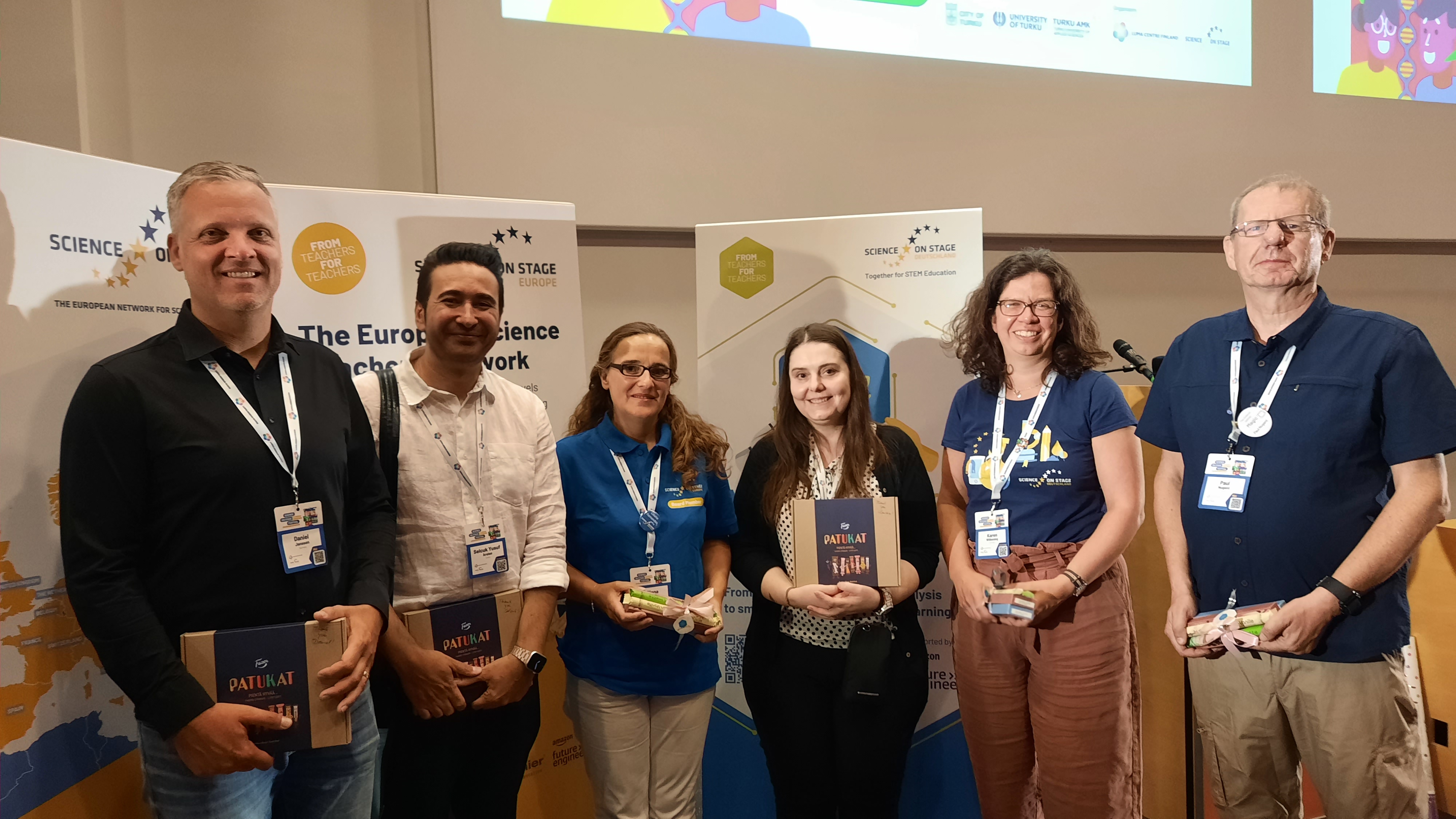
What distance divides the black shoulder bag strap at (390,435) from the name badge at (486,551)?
0.67 ft

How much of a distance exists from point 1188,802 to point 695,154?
336 centimetres

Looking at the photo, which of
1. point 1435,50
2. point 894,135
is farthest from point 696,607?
point 1435,50

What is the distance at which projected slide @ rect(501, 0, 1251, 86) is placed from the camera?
359 centimetres

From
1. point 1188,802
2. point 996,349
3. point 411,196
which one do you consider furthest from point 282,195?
point 1188,802

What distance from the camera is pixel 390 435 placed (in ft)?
6.40

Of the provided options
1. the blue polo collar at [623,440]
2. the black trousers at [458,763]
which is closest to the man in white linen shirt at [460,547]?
the black trousers at [458,763]

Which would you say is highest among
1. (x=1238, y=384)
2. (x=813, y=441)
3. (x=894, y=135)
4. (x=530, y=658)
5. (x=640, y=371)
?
(x=894, y=135)

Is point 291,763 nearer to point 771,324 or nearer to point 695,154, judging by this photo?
point 771,324

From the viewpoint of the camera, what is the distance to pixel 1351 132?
4512 mm

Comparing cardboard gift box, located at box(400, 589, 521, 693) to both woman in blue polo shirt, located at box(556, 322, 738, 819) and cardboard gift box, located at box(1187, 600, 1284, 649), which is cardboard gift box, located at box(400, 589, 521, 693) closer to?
woman in blue polo shirt, located at box(556, 322, 738, 819)

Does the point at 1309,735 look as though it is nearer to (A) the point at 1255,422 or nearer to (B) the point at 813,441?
(A) the point at 1255,422

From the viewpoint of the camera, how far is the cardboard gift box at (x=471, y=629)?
1870mm

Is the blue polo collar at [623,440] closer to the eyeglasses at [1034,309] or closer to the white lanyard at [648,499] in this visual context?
the white lanyard at [648,499]

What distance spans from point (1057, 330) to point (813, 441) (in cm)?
82
